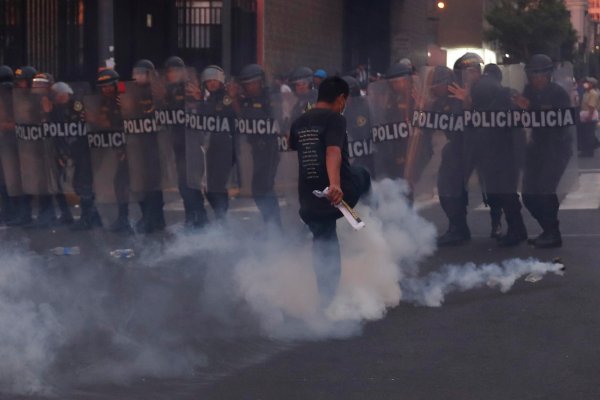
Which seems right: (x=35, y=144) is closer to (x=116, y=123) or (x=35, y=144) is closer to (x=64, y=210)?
(x=64, y=210)

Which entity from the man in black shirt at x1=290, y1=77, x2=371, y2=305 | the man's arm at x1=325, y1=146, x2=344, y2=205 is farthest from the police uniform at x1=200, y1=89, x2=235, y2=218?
the man's arm at x1=325, y1=146, x2=344, y2=205

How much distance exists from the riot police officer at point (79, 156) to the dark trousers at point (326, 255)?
6.27 m

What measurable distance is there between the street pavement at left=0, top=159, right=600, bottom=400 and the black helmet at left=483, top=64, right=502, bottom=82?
7.55 feet

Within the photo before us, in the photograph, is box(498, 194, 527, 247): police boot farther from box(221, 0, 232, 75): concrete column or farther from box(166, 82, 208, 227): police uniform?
box(221, 0, 232, 75): concrete column

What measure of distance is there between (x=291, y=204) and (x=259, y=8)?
48.7 feet

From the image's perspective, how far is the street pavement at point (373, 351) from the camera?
6359 millimetres

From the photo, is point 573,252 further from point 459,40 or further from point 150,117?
point 459,40

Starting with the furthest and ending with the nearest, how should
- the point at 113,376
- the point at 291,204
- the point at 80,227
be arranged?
the point at 80,227 < the point at 291,204 < the point at 113,376

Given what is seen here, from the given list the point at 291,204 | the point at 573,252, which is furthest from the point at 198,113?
the point at 573,252

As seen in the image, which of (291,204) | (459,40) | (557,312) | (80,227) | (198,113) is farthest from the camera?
(459,40)

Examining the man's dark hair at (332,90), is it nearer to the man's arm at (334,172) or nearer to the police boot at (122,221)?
the man's arm at (334,172)

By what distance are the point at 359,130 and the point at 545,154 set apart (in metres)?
1.89

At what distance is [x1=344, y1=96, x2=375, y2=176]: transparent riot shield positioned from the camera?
1205cm

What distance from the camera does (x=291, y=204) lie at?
1206 centimetres
